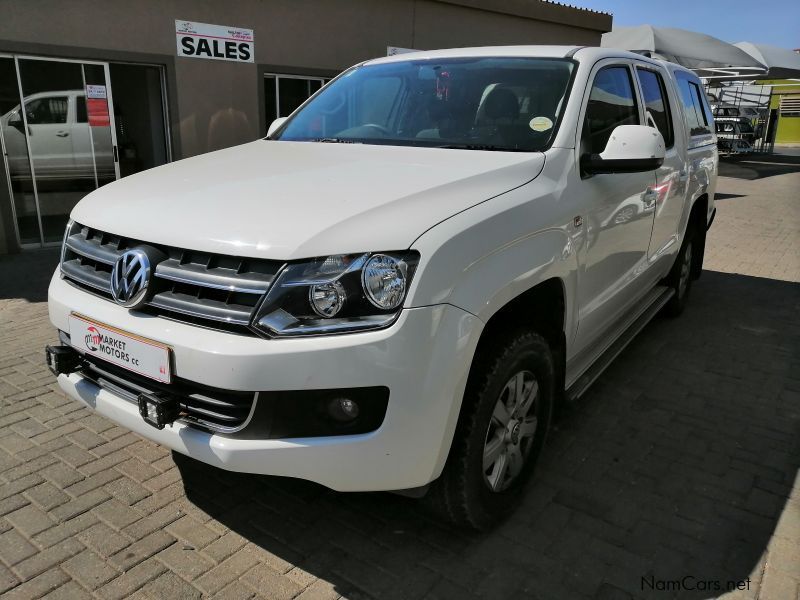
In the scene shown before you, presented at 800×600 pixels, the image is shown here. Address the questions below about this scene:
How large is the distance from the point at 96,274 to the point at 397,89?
190 centimetres

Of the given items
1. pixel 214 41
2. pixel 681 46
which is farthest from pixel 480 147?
pixel 681 46

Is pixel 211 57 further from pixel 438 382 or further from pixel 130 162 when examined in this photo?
pixel 438 382

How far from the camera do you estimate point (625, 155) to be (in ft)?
9.22

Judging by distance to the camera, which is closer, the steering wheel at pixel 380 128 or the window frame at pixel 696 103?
the steering wheel at pixel 380 128

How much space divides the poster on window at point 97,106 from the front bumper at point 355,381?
702 cm

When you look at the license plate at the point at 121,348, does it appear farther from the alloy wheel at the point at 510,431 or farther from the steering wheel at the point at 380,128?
the steering wheel at the point at 380,128

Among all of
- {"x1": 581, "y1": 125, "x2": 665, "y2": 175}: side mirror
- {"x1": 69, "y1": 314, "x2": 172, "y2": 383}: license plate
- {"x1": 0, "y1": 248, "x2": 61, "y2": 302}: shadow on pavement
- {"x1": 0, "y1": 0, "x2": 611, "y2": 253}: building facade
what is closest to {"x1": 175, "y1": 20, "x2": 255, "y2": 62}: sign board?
{"x1": 0, "y1": 0, "x2": 611, "y2": 253}: building facade

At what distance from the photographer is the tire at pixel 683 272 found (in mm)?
5052

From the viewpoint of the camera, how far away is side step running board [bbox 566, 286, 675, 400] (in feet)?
10.3

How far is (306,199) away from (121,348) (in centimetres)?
83

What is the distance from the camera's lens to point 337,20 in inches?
393
